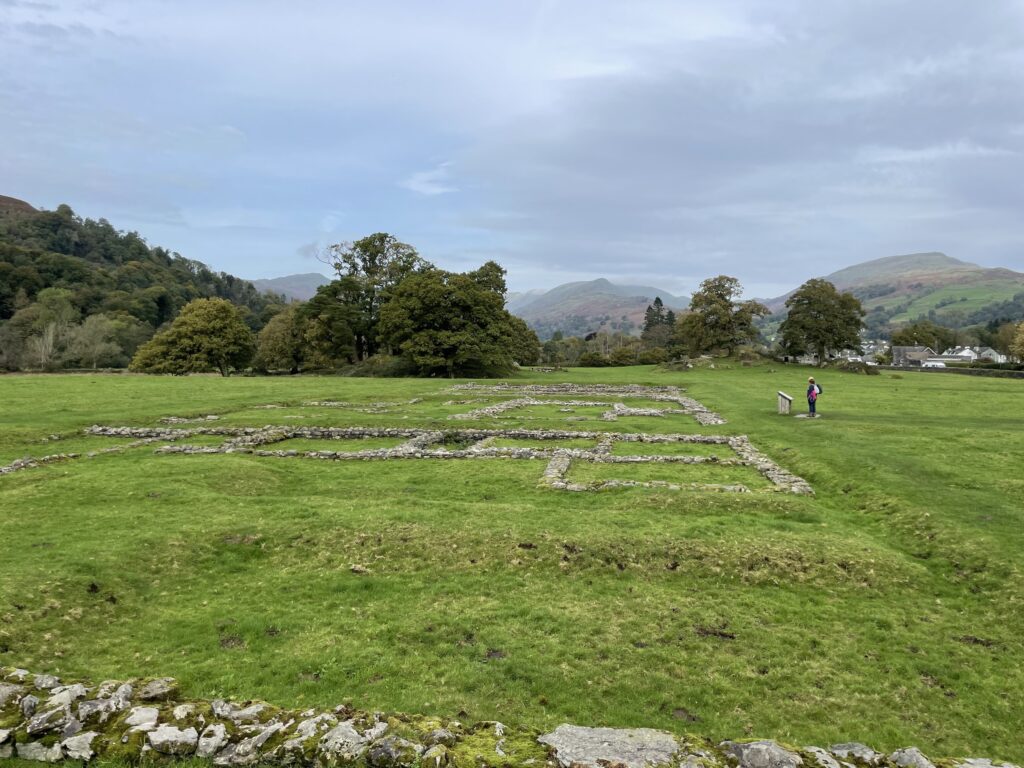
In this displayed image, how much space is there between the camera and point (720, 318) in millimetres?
83625

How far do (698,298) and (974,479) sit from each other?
2808 inches

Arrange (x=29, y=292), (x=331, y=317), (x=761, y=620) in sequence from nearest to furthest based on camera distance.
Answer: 1. (x=761, y=620)
2. (x=331, y=317)
3. (x=29, y=292)

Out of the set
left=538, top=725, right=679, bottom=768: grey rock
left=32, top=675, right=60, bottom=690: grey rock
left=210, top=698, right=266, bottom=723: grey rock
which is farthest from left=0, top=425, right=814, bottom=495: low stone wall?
left=32, top=675, right=60, bottom=690: grey rock

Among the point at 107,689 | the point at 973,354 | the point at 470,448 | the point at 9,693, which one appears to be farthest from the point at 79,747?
the point at 973,354

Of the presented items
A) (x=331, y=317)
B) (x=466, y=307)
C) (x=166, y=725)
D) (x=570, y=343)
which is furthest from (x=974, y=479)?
(x=570, y=343)

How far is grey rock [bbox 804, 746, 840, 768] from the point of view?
5502mm

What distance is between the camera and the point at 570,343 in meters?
151

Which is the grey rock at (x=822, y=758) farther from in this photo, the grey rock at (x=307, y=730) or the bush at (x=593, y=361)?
the bush at (x=593, y=361)

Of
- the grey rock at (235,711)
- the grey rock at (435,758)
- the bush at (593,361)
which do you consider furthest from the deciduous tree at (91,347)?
the grey rock at (435,758)

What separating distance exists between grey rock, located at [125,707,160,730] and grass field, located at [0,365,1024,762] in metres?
1.81

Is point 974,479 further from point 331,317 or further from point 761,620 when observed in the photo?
point 331,317

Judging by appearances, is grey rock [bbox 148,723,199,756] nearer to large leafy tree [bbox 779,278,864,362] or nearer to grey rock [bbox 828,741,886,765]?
grey rock [bbox 828,741,886,765]

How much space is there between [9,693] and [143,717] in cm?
186

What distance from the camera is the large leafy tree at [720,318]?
83688 mm
